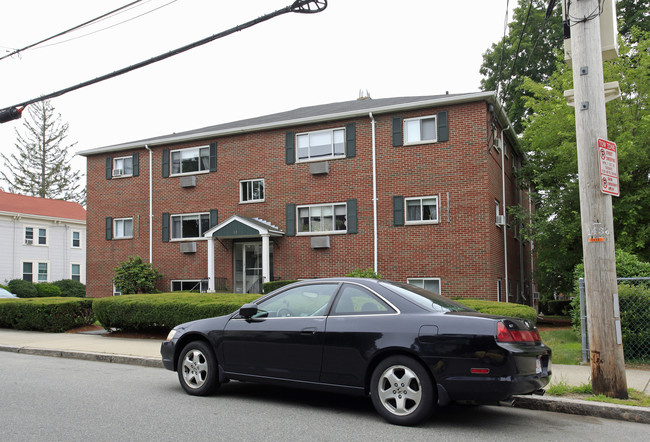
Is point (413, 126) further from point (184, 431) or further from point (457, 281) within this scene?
point (184, 431)

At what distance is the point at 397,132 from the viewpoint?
19234 millimetres

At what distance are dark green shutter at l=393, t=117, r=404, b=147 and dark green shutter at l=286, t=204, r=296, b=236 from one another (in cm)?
445

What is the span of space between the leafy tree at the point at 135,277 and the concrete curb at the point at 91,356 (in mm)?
10308

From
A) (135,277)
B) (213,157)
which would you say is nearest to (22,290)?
(135,277)

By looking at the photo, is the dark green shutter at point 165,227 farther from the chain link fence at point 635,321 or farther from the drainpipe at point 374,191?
the chain link fence at point 635,321

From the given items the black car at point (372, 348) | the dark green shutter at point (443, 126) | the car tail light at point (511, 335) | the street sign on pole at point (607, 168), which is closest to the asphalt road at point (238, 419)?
the black car at point (372, 348)

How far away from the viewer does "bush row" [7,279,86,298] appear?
34.0 m

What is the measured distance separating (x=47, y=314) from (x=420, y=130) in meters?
12.7

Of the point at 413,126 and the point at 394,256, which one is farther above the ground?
the point at 413,126

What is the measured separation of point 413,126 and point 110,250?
14322mm

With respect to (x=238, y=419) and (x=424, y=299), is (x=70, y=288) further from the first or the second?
(x=424, y=299)

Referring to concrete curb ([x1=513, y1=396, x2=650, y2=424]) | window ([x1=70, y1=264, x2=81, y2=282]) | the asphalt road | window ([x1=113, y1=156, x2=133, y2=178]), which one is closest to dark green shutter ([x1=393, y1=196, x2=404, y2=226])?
the asphalt road

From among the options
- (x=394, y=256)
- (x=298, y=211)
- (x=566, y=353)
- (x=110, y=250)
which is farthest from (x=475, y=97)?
(x=110, y=250)

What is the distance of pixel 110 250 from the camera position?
973 inches
